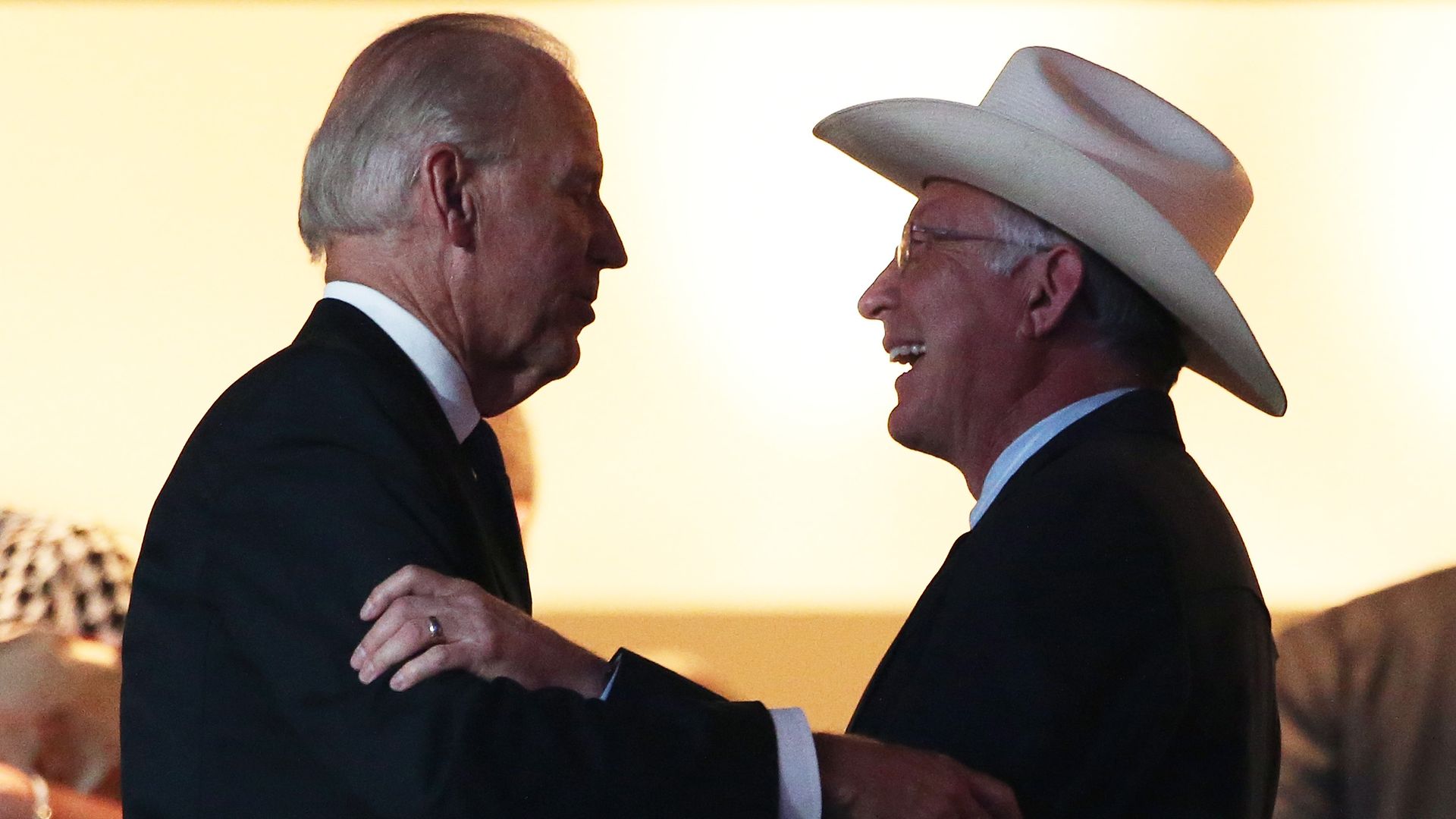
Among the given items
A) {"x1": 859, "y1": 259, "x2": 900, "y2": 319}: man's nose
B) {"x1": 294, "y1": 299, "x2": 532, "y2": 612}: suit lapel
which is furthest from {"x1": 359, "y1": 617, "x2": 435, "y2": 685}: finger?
{"x1": 859, "y1": 259, "x2": 900, "y2": 319}: man's nose

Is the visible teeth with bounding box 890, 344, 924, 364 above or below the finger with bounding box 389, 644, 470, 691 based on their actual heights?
above


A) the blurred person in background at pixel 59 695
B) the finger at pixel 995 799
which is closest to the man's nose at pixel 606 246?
the finger at pixel 995 799

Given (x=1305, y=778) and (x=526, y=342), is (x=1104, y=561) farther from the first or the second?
(x=1305, y=778)

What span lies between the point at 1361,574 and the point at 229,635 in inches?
163

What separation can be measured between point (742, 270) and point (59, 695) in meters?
2.40

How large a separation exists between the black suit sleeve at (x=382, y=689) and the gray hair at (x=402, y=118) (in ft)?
1.08

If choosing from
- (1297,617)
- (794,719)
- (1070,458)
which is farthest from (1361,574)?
(794,719)

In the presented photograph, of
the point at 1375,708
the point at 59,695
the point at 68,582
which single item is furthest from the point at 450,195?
the point at 68,582

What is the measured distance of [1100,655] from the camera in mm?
1923

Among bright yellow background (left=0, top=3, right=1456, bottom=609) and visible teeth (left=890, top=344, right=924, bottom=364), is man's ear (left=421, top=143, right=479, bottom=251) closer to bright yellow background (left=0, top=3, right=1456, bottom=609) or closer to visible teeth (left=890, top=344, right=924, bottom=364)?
visible teeth (left=890, top=344, right=924, bottom=364)

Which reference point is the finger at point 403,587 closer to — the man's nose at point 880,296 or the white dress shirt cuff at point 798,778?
the white dress shirt cuff at point 798,778

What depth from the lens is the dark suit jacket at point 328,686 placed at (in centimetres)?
175

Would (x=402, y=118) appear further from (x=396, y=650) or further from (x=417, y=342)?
(x=396, y=650)

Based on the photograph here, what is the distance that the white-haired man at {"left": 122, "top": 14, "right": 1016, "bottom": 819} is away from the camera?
1.77 meters
